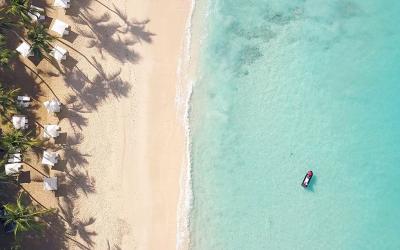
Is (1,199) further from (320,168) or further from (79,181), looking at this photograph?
(320,168)

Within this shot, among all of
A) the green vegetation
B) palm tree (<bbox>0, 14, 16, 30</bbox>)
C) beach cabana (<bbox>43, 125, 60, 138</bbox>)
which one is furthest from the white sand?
palm tree (<bbox>0, 14, 16, 30</bbox>)

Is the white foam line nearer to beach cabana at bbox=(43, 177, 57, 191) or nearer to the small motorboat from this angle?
the small motorboat

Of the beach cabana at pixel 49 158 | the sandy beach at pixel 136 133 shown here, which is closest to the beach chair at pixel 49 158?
the beach cabana at pixel 49 158

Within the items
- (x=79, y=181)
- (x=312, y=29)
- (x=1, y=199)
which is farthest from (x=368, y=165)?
(x=1, y=199)

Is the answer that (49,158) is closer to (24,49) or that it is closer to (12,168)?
(12,168)

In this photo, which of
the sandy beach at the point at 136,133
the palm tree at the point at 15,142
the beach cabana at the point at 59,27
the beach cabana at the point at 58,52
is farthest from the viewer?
the beach cabana at the point at 59,27

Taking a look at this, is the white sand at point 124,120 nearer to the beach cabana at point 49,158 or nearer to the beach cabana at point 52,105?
the beach cabana at point 52,105

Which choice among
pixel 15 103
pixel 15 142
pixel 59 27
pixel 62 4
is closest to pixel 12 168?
pixel 15 142
